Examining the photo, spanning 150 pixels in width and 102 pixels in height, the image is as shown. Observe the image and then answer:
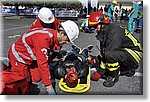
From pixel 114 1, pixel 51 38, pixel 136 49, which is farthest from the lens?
pixel 114 1

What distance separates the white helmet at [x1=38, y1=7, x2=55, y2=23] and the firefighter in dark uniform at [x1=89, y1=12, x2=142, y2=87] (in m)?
0.48

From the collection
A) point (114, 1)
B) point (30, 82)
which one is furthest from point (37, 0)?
point (114, 1)

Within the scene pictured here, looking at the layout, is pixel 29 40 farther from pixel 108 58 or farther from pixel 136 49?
pixel 136 49

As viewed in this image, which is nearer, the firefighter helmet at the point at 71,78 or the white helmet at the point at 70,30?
the white helmet at the point at 70,30

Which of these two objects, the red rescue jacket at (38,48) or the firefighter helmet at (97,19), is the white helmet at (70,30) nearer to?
the red rescue jacket at (38,48)

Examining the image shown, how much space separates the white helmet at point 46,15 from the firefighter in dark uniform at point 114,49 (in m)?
0.48

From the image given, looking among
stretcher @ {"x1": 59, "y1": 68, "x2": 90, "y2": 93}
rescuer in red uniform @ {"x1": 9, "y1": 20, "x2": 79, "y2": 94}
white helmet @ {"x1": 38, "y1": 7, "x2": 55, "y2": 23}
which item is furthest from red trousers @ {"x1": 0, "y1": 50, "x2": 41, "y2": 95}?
white helmet @ {"x1": 38, "y1": 7, "x2": 55, "y2": 23}

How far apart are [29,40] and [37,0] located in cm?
191

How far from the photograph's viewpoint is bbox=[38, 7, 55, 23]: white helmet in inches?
127

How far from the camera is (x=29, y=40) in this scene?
2.84 meters

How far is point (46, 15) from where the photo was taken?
128 inches

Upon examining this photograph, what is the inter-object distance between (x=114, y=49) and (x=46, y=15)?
2.95ft

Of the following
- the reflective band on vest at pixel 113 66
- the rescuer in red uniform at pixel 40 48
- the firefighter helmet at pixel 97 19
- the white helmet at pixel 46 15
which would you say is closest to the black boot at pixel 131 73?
the reflective band on vest at pixel 113 66

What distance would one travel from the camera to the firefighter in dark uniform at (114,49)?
326 cm
